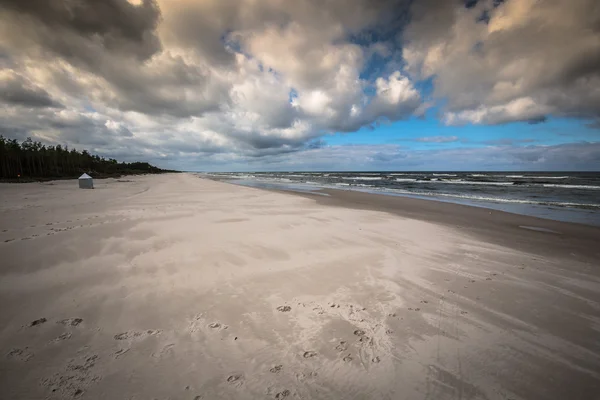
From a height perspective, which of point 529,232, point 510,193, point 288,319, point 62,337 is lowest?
point 529,232

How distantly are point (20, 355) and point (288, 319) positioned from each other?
3099mm

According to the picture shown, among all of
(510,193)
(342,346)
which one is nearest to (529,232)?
(342,346)

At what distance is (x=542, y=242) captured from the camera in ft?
27.3

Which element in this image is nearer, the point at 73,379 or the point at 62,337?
the point at 73,379

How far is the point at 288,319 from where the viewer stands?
355 cm

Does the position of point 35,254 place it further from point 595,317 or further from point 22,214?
point 595,317

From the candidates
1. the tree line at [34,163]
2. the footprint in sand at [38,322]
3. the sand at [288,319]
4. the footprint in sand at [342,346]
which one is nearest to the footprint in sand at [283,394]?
the sand at [288,319]

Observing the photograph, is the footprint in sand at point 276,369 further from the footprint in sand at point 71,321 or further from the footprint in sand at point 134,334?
→ the footprint in sand at point 71,321

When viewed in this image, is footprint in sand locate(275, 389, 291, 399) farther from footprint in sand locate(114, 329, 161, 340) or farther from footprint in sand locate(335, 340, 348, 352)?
footprint in sand locate(114, 329, 161, 340)

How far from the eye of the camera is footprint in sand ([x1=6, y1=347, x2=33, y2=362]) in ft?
8.47

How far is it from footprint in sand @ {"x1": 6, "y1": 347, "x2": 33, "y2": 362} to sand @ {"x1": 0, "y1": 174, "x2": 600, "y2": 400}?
0.02 m

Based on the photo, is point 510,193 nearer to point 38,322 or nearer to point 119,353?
point 119,353

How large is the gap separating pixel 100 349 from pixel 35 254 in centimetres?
472

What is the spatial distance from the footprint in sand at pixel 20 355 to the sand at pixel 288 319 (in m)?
0.02
